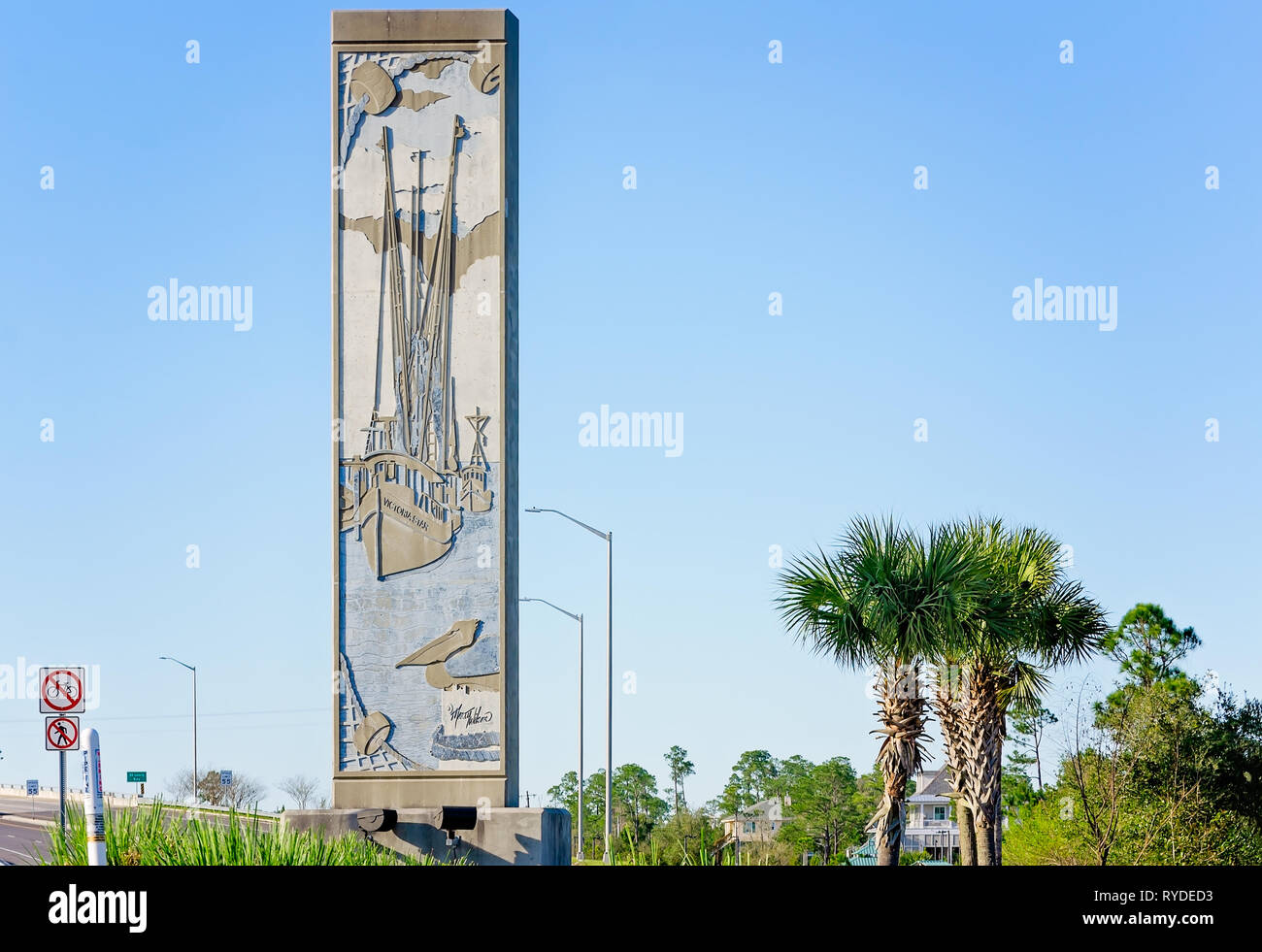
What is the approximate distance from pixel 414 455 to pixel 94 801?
11658 millimetres

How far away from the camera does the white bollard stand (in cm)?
1445

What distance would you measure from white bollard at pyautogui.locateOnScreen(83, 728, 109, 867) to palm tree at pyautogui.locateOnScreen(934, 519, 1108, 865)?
638 inches

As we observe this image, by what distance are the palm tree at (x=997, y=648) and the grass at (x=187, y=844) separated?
46.0 ft

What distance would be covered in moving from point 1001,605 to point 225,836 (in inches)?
653

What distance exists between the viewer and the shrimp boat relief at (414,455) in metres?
25.6

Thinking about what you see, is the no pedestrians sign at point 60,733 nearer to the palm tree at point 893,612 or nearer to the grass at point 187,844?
the grass at point 187,844

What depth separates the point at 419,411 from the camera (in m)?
25.7

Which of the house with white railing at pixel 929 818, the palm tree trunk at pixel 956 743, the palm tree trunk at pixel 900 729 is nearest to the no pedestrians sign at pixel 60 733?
the palm tree trunk at pixel 900 729

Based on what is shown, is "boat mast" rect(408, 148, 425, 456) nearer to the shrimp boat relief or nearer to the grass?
the shrimp boat relief

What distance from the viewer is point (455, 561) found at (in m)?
25.5
